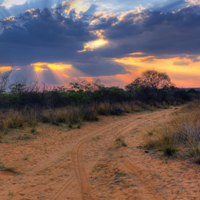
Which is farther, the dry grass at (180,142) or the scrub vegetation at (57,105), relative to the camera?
the scrub vegetation at (57,105)

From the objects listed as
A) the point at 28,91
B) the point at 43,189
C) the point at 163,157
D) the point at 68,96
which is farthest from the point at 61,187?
the point at 68,96

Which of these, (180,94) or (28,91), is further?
(180,94)

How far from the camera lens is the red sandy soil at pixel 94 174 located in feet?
15.9

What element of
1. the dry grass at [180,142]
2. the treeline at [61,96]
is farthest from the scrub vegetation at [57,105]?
the dry grass at [180,142]

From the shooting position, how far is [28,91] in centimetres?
1947

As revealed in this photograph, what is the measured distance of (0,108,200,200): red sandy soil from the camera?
191 inches

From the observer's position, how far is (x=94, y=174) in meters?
6.18

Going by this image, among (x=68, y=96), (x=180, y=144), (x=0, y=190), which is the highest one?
(x=68, y=96)

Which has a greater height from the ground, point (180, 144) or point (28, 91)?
point (28, 91)

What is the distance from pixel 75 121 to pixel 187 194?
12.5 meters

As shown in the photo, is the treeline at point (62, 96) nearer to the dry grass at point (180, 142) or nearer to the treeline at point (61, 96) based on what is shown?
the treeline at point (61, 96)

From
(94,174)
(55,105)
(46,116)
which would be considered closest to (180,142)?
(94,174)

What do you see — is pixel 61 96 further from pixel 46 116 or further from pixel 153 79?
pixel 153 79

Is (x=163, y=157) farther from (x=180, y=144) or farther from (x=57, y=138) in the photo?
(x=57, y=138)
